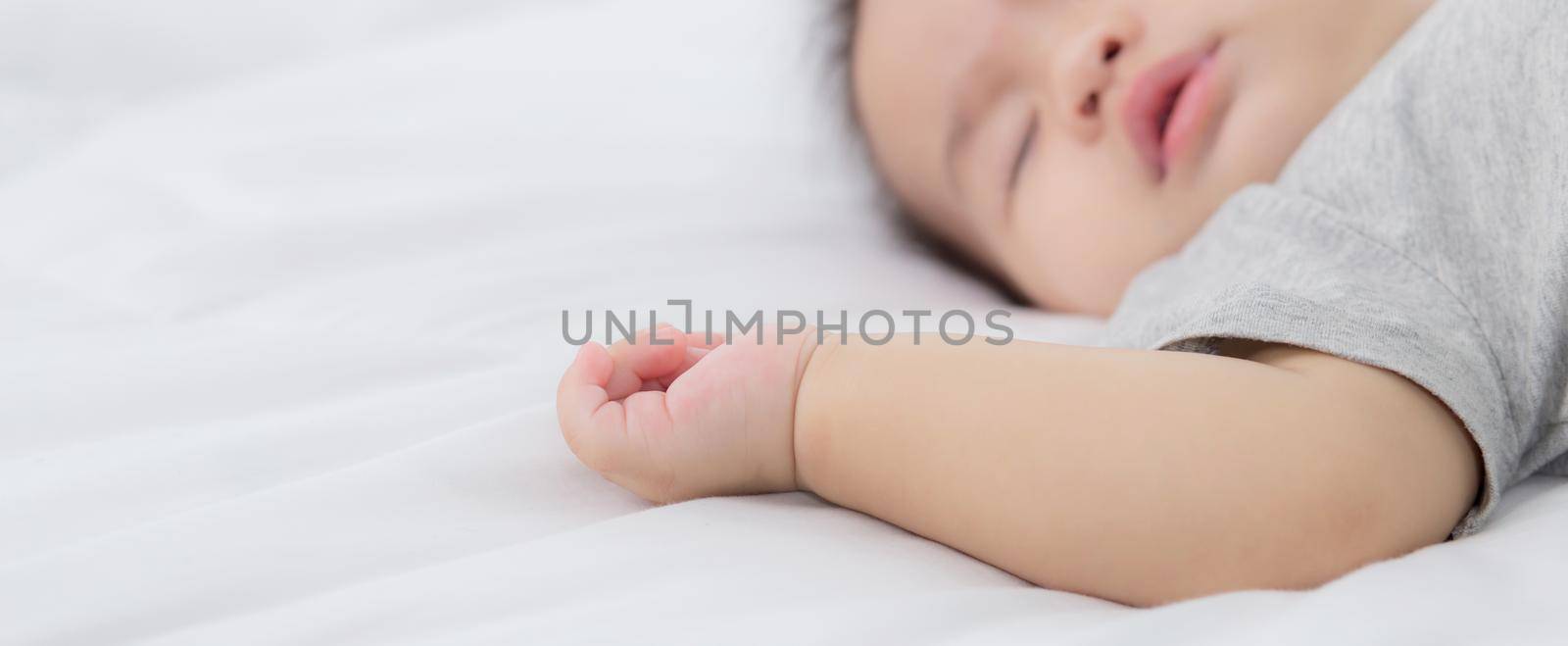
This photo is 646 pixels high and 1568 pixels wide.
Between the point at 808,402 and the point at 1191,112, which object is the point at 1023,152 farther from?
the point at 808,402

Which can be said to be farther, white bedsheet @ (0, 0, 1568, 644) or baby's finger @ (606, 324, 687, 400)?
baby's finger @ (606, 324, 687, 400)

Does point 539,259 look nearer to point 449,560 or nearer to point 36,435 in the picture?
point 36,435

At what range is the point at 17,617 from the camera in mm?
563

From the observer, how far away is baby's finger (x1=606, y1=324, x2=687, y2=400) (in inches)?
31.0

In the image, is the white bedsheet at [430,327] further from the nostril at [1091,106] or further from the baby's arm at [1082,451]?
the nostril at [1091,106]

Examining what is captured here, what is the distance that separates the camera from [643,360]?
80 cm

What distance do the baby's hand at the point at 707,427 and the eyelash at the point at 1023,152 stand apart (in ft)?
1.74

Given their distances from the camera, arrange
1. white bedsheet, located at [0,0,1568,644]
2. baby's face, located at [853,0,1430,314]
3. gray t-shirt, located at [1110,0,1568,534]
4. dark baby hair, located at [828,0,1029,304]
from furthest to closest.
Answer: dark baby hair, located at [828,0,1029,304] < baby's face, located at [853,0,1430,314] < gray t-shirt, located at [1110,0,1568,534] < white bedsheet, located at [0,0,1568,644]

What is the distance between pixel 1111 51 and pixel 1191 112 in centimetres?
11

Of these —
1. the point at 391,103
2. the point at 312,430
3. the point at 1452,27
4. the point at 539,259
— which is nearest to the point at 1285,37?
the point at 1452,27

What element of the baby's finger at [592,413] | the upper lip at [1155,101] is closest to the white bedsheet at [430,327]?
the baby's finger at [592,413]

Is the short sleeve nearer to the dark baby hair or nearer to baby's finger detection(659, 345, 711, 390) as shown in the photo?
baby's finger detection(659, 345, 711, 390)

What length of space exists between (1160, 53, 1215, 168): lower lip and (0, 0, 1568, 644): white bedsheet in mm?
174

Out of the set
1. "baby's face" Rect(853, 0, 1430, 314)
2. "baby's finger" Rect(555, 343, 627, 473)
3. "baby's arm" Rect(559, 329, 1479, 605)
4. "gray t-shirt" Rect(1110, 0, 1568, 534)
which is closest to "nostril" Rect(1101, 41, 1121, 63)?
"baby's face" Rect(853, 0, 1430, 314)
